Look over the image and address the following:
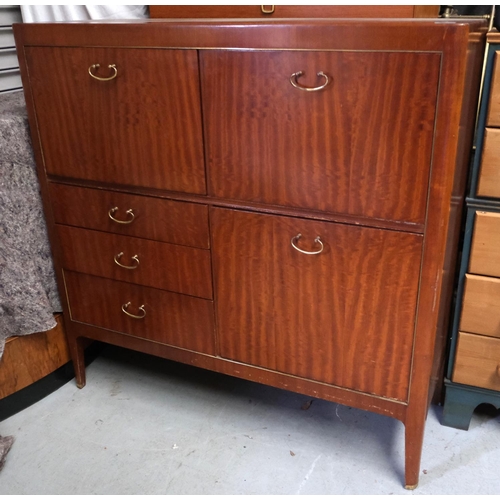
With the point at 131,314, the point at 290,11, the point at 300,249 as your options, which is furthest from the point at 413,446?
the point at 290,11

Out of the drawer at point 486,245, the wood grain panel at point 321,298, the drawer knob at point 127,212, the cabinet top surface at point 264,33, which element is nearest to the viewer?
the cabinet top surface at point 264,33

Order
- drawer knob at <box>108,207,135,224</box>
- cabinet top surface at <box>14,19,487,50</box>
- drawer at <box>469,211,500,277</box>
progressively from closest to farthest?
cabinet top surface at <box>14,19,487,50</box>, drawer at <box>469,211,500,277</box>, drawer knob at <box>108,207,135,224</box>

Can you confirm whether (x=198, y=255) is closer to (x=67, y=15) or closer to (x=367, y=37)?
(x=367, y=37)

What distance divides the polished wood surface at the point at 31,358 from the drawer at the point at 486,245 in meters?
1.10

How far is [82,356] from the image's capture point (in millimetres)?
1606

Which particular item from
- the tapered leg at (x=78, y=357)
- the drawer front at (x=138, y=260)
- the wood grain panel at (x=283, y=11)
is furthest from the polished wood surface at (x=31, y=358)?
the wood grain panel at (x=283, y=11)

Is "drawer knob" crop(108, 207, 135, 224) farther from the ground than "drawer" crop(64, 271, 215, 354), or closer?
farther from the ground

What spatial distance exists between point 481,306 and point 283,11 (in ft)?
2.66

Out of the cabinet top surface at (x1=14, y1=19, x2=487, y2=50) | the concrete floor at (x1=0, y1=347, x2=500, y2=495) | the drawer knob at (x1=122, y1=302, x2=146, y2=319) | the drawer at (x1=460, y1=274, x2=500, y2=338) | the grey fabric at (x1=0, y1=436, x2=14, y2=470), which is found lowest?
the concrete floor at (x1=0, y1=347, x2=500, y2=495)

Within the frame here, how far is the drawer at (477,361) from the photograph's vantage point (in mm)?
1308

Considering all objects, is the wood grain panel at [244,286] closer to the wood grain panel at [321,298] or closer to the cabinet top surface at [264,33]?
the wood grain panel at [321,298]

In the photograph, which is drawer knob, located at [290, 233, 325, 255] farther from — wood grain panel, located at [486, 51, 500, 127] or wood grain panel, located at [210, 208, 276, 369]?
wood grain panel, located at [486, 51, 500, 127]

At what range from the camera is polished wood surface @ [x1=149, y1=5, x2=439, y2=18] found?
3.96 ft

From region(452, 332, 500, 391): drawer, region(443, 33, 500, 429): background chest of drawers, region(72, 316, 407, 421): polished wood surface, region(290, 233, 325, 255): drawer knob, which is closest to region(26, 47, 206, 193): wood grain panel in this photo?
region(290, 233, 325, 255): drawer knob
